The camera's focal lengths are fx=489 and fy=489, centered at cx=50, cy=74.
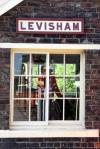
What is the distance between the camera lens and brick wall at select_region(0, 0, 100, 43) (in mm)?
9719

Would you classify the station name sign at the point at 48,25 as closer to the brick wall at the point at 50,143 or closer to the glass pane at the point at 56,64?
the glass pane at the point at 56,64

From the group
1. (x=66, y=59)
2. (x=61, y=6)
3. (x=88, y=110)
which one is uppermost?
(x=61, y=6)

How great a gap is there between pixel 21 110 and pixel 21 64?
36.9 inches

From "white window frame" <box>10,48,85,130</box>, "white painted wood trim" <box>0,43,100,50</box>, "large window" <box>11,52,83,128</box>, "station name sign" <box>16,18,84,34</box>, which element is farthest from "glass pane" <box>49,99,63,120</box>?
"station name sign" <box>16,18,84,34</box>

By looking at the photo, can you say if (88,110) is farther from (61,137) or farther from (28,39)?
(28,39)

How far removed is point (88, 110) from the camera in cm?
A: 982

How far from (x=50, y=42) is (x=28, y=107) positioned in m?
1.40

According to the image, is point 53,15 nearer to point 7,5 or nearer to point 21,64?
point 7,5

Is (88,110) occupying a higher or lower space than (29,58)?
lower

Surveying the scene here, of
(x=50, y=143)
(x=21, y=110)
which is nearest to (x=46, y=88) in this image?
(x=21, y=110)

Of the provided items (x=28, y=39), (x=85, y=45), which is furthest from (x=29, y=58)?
(x=85, y=45)

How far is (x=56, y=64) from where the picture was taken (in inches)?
393

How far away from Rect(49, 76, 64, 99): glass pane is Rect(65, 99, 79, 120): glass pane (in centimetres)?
23

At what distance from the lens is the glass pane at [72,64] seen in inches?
393
